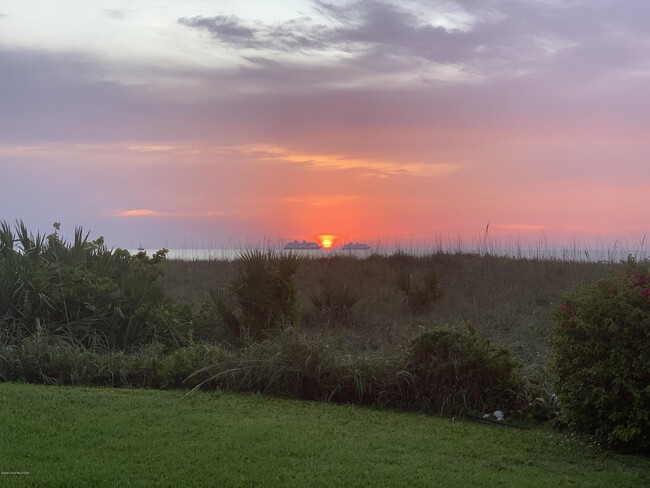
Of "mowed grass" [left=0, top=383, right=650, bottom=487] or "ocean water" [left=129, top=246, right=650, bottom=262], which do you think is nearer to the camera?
"mowed grass" [left=0, top=383, right=650, bottom=487]

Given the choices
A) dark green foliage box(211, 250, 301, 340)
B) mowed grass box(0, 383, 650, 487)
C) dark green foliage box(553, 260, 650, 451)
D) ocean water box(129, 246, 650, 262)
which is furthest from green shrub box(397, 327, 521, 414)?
ocean water box(129, 246, 650, 262)

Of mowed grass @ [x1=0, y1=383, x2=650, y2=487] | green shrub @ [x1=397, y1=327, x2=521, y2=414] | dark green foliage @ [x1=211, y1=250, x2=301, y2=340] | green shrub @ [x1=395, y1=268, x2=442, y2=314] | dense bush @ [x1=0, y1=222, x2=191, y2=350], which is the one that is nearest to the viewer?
mowed grass @ [x1=0, y1=383, x2=650, y2=487]

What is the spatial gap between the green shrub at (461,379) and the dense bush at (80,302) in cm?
467

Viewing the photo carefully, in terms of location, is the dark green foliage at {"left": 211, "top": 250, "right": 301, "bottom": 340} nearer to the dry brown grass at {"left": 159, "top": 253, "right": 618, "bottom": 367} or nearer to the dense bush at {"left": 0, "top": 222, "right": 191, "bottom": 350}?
the dry brown grass at {"left": 159, "top": 253, "right": 618, "bottom": 367}

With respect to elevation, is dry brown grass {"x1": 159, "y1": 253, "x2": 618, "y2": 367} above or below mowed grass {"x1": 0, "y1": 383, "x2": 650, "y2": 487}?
above

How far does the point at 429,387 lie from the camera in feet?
24.2

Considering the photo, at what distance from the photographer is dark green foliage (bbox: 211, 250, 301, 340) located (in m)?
10.8

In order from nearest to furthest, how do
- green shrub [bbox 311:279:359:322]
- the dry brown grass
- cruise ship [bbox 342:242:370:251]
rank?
the dry brown grass
green shrub [bbox 311:279:359:322]
cruise ship [bbox 342:242:370:251]

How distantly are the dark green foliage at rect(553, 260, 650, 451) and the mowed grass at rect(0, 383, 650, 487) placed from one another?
0.92ft

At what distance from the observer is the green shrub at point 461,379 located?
7266mm

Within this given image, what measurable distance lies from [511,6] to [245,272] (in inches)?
295

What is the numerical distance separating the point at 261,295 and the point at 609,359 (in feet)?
20.1

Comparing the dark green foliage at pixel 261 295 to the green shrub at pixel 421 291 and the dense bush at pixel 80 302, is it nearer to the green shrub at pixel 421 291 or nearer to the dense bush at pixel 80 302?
the dense bush at pixel 80 302

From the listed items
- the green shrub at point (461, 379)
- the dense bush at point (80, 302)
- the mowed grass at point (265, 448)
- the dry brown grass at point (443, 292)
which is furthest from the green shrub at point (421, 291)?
the mowed grass at point (265, 448)
